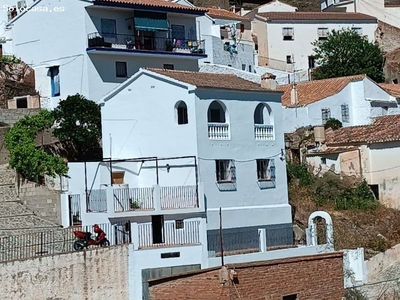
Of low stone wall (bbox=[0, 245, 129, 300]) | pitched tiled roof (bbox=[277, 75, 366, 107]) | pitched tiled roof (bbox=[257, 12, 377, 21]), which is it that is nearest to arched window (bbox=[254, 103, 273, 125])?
low stone wall (bbox=[0, 245, 129, 300])

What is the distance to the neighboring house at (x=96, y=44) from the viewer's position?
157 feet

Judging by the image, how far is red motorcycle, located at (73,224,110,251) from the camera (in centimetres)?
3216

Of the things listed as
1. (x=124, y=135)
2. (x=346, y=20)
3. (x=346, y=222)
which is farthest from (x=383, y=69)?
(x=124, y=135)

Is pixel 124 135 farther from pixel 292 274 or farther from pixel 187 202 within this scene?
pixel 292 274

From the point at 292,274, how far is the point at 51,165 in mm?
11215

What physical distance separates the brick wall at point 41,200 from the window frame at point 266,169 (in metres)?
8.09

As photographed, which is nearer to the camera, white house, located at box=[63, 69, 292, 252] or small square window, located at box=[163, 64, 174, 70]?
white house, located at box=[63, 69, 292, 252]

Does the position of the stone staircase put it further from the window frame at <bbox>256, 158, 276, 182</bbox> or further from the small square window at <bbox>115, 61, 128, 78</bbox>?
the small square window at <bbox>115, 61, 128, 78</bbox>

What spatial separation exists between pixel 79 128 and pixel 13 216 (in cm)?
708

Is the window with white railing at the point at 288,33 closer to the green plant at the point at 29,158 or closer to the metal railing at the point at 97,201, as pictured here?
the green plant at the point at 29,158

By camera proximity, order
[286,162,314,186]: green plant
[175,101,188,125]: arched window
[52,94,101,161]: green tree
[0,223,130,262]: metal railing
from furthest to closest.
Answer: [286,162,314,186]: green plant → [52,94,101,161]: green tree → [175,101,188,125]: arched window → [0,223,130,262]: metal railing

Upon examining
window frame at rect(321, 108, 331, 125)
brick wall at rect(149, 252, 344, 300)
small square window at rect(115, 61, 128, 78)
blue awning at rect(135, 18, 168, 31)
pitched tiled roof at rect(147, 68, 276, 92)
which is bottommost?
brick wall at rect(149, 252, 344, 300)

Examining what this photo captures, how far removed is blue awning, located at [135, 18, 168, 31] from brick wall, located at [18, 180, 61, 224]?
14223mm

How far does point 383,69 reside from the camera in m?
64.9
